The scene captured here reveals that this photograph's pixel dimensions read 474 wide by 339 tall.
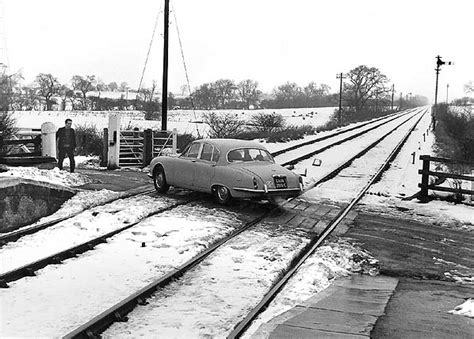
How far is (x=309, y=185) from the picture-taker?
16.1m

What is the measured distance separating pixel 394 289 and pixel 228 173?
5609mm

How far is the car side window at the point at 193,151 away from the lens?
42.1 ft

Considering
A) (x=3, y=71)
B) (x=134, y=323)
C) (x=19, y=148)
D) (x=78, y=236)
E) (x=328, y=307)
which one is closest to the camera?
(x=134, y=323)

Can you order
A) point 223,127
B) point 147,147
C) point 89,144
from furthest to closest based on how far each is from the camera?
1. point 223,127
2. point 89,144
3. point 147,147

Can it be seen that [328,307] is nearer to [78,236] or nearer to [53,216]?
[78,236]

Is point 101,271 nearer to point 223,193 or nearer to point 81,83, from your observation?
point 223,193

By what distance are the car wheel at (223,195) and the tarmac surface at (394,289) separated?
1.48 meters

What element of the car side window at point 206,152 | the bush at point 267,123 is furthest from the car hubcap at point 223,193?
the bush at point 267,123

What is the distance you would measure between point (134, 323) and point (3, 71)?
Result: 31.4 feet

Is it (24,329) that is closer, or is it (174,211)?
(24,329)

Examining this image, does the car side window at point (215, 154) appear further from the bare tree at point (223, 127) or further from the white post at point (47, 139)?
the bare tree at point (223, 127)

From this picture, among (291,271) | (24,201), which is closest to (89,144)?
(24,201)

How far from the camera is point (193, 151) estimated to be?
1295cm

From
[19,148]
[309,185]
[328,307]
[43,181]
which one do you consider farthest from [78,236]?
[19,148]
